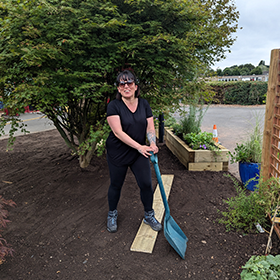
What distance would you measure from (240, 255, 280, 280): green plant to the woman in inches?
43.9

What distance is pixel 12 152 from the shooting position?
574 centimetres

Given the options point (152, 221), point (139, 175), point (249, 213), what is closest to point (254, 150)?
point (249, 213)

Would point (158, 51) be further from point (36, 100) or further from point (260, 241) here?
point (260, 241)

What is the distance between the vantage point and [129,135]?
2.53 metres

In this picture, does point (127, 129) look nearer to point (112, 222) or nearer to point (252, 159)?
point (112, 222)

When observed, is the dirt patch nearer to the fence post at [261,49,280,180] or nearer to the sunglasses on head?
the fence post at [261,49,280,180]

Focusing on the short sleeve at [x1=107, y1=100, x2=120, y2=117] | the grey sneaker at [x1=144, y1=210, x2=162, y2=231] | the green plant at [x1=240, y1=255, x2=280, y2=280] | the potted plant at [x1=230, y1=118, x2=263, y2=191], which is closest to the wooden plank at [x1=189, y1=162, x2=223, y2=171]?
the potted plant at [x1=230, y1=118, x2=263, y2=191]

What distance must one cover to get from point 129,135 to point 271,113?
1645 mm

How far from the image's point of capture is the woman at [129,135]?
96.9 inches

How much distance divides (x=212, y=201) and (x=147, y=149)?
155 cm

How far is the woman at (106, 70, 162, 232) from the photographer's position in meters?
2.46

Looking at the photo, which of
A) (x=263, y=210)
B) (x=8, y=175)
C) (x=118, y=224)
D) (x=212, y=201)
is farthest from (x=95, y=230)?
(x=8, y=175)

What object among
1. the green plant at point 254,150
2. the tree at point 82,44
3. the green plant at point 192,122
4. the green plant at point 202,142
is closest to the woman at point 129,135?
the tree at point 82,44

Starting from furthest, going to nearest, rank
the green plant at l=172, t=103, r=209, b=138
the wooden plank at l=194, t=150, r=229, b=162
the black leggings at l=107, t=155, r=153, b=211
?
1. the green plant at l=172, t=103, r=209, b=138
2. the wooden plank at l=194, t=150, r=229, b=162
3. the black leggings at l=107, t=155, r=153, b=211
